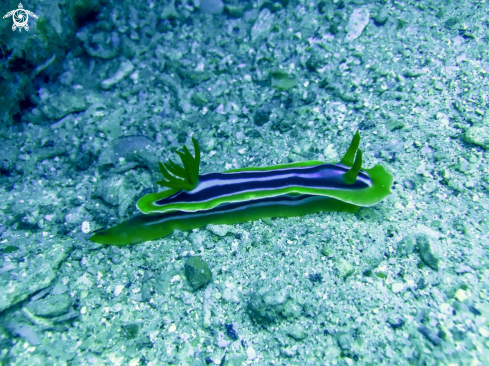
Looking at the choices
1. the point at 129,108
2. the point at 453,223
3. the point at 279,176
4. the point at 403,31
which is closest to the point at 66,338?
the point at 279,176

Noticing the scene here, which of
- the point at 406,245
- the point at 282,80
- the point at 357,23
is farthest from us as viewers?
the point at 357,23

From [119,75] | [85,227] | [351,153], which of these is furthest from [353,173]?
[119,75]

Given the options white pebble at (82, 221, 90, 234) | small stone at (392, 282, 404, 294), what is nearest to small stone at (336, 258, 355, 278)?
small stone at (392, 282, 404, 294)

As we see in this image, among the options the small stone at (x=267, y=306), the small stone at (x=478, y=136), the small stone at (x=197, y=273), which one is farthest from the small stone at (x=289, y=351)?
the small stone at (x=478, y=136)

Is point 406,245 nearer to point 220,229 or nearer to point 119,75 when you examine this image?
point 220,229

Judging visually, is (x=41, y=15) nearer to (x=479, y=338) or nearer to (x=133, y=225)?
(x=133, y=225)

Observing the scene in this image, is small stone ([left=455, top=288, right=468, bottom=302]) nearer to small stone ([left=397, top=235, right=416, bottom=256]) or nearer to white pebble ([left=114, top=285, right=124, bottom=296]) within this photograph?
small stone ([left=397, top=235, right=416, bottom=256])
